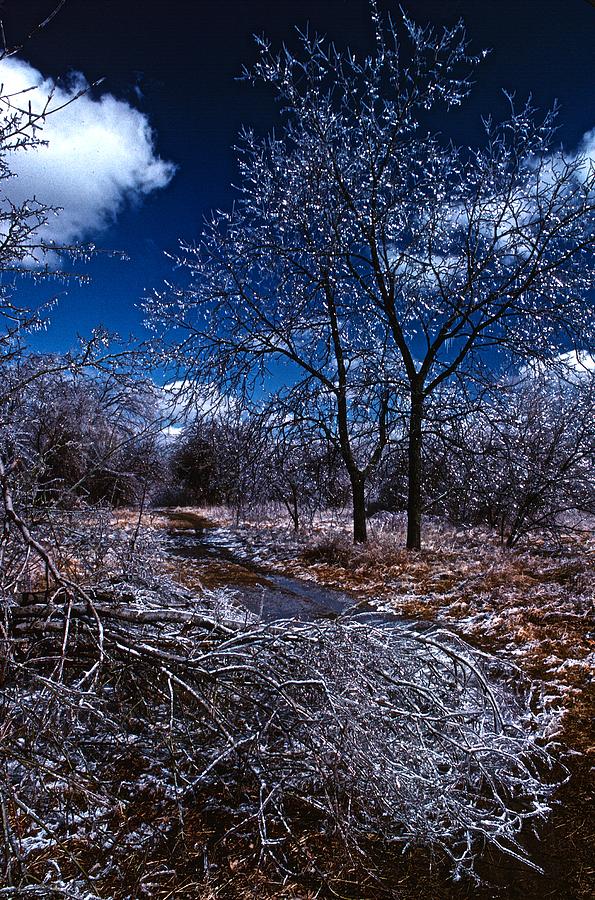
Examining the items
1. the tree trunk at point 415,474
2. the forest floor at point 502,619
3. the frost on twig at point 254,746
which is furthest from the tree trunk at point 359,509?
the frost on twig at point 254,746

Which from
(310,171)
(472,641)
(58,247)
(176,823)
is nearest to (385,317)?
(310,171)

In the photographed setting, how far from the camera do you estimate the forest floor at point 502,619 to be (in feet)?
7.55

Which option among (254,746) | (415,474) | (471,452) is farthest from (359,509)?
(254,746)

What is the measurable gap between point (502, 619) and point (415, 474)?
515 cm

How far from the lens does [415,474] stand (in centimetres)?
1108

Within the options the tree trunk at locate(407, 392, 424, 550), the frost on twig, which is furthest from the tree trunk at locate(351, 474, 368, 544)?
the frost on twig

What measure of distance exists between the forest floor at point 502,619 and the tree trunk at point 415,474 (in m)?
0.39

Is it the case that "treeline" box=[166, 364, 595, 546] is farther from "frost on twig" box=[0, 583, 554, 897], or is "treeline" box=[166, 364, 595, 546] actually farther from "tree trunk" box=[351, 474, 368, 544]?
"frost on twig" box=[0, 583, 554, 897]

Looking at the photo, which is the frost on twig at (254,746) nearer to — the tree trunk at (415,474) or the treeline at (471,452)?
the treeline at (471,452)

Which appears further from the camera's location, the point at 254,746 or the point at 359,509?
the point at 359,509

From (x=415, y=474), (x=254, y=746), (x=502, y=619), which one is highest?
(x=415, y=474)

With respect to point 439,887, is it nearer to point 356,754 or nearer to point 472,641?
point 356,754

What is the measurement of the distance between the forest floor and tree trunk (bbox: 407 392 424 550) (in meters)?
0.39

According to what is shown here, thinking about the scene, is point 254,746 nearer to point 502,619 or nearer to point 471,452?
point 502,619
